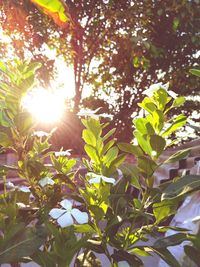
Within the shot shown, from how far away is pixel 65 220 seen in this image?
1.11 metres

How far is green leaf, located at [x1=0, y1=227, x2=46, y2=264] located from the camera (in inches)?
43.7

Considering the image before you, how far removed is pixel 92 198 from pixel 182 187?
248 millimetres

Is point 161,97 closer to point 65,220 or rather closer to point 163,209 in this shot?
point 163,209

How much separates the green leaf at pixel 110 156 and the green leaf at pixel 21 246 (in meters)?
0.29

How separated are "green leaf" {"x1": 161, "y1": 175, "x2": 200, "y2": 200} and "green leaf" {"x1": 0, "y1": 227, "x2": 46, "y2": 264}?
1.08 ft

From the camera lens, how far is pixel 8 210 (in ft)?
4.04

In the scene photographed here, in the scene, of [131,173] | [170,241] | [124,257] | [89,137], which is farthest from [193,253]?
[89,137]

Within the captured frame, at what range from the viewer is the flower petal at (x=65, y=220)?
3.63 ft

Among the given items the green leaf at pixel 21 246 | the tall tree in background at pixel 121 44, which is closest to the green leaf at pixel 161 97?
the green leaf at pixel 21 246

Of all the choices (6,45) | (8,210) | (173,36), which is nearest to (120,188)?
(8,210)

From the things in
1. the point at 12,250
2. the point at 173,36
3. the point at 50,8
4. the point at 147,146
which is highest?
the point at 173,36

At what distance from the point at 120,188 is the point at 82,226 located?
0.17 m

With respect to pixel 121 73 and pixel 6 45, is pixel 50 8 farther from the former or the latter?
pixel 121 73

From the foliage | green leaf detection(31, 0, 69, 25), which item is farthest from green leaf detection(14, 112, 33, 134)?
green leaf detection(31, 0, 69, 25)
